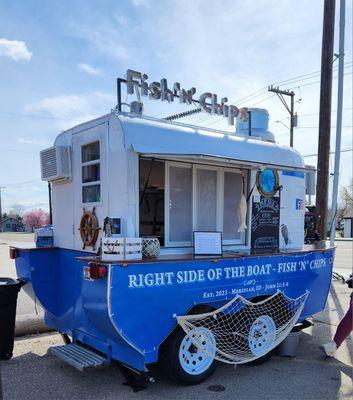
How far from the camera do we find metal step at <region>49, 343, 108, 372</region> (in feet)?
14.3

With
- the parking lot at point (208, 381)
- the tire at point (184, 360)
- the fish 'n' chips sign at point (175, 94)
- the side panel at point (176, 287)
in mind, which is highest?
the fish 'n' chips sign at point (175, 94)

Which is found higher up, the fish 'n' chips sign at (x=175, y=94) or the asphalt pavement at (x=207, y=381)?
the fish 'n' chips sign at (x=175, y=94)

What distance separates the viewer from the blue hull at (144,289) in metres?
4.05

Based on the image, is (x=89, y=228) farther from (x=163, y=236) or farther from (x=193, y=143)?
(x=193, y=143)

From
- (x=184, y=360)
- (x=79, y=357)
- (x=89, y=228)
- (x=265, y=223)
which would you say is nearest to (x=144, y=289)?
(x=184, y=360)

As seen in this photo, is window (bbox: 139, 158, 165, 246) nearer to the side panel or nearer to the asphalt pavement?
the side panel

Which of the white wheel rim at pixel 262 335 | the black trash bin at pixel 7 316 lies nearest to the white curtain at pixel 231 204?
the white wheel rim at pixel 262 335

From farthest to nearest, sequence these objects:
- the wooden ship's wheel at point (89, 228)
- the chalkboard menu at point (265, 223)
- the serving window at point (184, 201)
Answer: the chalkboard menu at point (265, 223) < the serving window at point (184, 201) < the wooden ship's wheel at point (89, 228)

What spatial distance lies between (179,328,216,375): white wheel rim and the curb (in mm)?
2863

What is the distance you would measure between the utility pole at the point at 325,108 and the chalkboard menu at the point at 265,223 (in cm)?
429

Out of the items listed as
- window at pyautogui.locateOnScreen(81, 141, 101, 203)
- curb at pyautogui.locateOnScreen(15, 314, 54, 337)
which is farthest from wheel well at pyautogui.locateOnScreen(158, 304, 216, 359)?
curb at pyautogui.locateOnScreen(15, 314, 54, 337)

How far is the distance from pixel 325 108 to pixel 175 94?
566 cm

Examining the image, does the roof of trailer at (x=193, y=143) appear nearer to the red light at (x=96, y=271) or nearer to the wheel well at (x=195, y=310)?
the red light at (x=96, y=271)

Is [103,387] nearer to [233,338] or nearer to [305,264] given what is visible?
[233,338]
